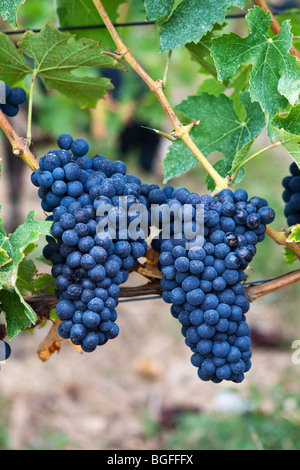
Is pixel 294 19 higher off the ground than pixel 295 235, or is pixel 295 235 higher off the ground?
pixel 294 19

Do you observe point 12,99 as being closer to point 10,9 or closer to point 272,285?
point 10,9

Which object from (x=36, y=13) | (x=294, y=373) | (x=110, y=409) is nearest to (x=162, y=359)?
(x=110, y=409)

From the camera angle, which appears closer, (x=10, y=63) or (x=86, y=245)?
(x=86, y=245)

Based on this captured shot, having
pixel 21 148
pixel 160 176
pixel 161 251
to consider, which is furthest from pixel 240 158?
pixel 160 176

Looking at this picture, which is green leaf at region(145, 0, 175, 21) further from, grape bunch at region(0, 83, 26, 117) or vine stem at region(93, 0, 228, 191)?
grape bunch at region(0, 83, 26, 117)

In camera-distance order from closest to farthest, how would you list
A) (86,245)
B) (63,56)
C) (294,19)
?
(86,245)
(63,56)
(294,19)

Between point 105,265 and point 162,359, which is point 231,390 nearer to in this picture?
point 162,359
